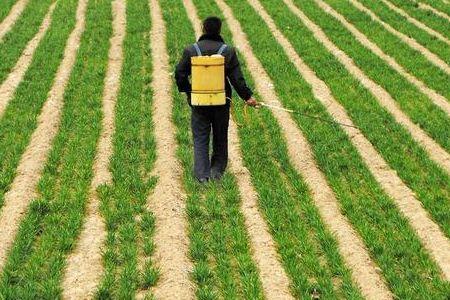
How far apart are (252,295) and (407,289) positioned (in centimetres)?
162

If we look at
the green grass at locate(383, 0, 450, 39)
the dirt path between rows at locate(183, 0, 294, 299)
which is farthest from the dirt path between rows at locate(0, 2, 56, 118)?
the green grass at locate(383, 0, 450, 39)

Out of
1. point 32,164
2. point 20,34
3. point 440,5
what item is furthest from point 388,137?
point 440,5

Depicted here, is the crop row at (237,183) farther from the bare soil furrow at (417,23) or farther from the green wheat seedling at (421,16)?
the green wheat seedling at (421,16)

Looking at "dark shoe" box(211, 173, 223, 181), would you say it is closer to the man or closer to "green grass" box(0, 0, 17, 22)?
the man

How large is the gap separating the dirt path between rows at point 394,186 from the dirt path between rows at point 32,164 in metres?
5.13

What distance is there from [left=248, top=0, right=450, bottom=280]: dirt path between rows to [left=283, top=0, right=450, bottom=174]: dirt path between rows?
95 centimetres

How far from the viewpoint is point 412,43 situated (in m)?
19.4

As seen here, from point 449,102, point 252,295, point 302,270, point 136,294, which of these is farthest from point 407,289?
point 449,102

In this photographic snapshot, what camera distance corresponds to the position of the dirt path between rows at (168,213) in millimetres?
6809

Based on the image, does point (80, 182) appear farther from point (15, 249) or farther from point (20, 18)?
point (20, 18)

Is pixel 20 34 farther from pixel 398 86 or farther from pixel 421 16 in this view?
pixel 421 16

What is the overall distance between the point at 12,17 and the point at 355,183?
56.7ft

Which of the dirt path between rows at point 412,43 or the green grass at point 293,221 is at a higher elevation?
the green grass at point 293,221

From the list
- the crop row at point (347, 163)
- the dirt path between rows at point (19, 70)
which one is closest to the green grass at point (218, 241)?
the crop row at point (347, 163)
